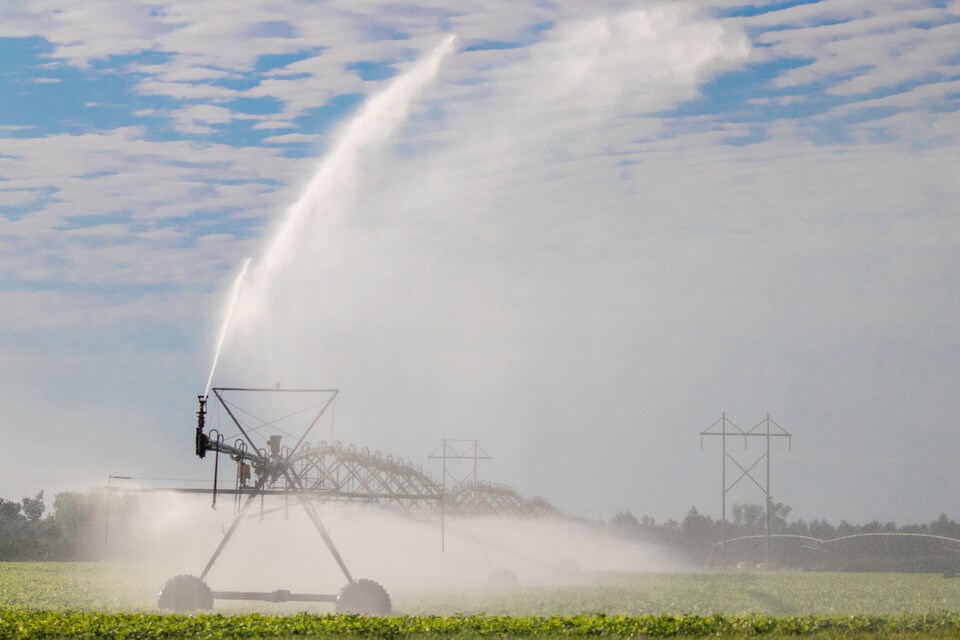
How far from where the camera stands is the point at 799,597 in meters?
70.2

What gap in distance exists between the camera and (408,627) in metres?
32.9

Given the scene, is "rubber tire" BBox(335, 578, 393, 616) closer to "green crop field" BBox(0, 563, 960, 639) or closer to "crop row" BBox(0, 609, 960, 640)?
"green crop field" BBox(0, 563, 960, 639)

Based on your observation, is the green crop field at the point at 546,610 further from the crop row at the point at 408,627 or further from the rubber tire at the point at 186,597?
the rubber tire at the point at 186,597

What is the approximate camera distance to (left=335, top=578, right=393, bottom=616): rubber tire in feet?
148

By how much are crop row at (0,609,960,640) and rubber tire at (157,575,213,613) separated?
10738 mm

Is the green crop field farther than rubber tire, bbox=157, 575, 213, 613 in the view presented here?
No

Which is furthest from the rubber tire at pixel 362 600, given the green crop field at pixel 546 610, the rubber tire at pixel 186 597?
the rubber tire at pixel 186 597

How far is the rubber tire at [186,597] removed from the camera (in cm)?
4609

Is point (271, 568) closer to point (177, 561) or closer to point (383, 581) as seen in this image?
point (383, 581)

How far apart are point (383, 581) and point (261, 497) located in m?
28.6

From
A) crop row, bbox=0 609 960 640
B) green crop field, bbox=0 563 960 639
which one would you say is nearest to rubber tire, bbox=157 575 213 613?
green crop field, bbox=0 563 960 639

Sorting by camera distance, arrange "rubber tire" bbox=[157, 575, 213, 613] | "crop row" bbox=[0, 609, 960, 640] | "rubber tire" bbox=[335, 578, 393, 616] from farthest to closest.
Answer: "rubber tire" bbox=[157, 575, 213, 613] < "rubber tire" bbox=[335, 578, 393, 616] < "crop row" bbox=[0, 609, 960, 640]

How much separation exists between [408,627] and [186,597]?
16.1 meters

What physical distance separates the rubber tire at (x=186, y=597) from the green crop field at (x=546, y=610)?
26.3 inches
